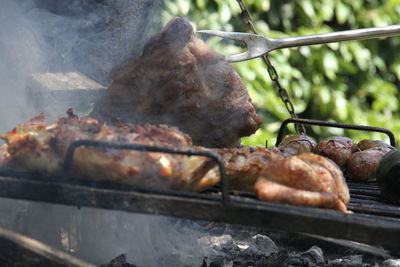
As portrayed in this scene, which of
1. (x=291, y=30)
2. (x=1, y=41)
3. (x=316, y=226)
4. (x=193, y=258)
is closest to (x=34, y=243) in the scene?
(x=316, y=226)

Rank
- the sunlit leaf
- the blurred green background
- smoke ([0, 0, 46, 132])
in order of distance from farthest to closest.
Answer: the sunlit leaf, the blurred green background, smoke ([0, 0, 46, 132])

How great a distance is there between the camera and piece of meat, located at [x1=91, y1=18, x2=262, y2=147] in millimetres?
3609

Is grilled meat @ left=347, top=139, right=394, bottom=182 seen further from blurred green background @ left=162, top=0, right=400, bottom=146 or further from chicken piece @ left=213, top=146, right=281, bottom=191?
blurred green background @ left=162, top=0, right=400, bottom=146

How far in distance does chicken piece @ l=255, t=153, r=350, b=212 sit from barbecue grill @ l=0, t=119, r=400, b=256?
0.11m

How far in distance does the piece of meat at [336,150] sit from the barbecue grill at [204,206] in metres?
1.53

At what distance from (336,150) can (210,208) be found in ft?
6.00

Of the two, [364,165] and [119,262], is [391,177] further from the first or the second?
[119,262]

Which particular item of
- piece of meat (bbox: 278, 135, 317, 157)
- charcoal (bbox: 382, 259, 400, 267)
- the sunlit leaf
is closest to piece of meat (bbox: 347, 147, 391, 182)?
piece of meat (bbox: 278, 135, 317, 157)

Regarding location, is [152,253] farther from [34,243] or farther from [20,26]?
[20,26]

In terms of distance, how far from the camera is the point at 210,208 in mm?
2406

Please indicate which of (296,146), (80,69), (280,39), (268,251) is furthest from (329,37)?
(80,69)

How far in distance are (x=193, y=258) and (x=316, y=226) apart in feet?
4.92

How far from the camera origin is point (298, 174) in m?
2.68

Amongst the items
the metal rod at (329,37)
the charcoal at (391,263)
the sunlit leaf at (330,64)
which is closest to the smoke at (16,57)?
the metal rod at (329,37)
